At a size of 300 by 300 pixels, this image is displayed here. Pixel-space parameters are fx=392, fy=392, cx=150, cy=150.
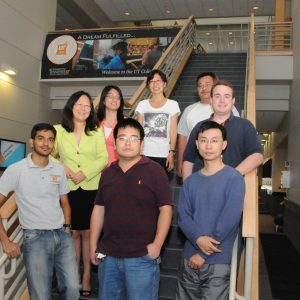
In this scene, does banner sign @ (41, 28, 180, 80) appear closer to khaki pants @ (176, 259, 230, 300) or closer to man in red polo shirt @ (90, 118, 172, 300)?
man in red polo shirt @ (90, 118, 172, 300)

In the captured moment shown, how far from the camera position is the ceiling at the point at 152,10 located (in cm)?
1361

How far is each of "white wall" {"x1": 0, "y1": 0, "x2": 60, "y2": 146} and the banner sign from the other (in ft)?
1.30

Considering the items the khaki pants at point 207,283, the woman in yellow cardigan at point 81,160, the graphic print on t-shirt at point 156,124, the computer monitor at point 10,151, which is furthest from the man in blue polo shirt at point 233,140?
the computer monitor at point 10,151

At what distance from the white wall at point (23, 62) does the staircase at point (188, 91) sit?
4007 millimetres

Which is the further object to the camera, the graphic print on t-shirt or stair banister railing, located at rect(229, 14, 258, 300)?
the graphic print on t-shirt

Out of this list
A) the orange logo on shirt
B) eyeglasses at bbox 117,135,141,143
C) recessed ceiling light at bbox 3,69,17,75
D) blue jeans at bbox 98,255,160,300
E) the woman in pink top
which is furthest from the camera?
recessed ceiling light at bbox 3,69,17,75

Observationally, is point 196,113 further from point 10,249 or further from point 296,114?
point 296,114

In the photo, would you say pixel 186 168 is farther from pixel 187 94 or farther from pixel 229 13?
pixel 229 13

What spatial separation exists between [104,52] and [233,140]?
8.15 meters

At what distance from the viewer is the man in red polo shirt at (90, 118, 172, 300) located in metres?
2.15


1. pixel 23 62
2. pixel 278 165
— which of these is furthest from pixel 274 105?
pixel 278 165

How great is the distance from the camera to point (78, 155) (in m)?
3.09

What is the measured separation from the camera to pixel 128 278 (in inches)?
84.4

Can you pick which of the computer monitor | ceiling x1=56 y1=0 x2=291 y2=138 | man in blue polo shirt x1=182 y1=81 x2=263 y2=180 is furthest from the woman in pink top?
ceiling x1=56 y1=0 x2=291 y2=138
